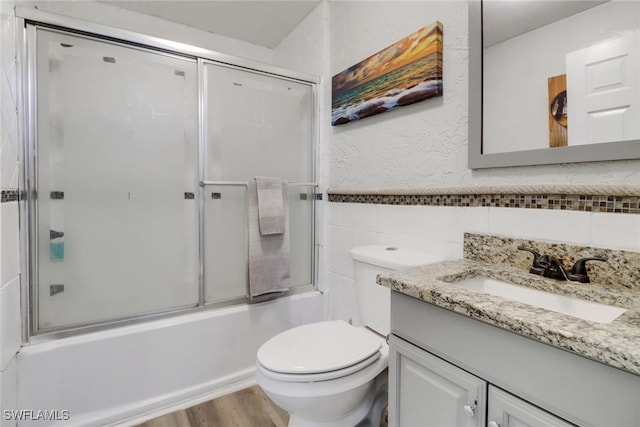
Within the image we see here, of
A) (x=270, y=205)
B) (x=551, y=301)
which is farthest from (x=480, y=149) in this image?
(x=270, y=205)

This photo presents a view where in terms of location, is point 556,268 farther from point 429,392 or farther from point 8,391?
point 8,391

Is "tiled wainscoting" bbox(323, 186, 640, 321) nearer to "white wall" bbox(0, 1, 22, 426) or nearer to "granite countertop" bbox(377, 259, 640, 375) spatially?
"granite countertop" bbox(377, 259, 640, 375)

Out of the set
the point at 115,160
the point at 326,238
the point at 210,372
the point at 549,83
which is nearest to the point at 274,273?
the point at 326,238

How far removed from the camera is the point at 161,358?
5.00ft

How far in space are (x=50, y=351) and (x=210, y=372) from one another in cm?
71

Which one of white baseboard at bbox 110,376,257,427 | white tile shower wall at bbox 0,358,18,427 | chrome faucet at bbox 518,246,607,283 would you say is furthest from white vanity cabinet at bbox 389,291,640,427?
white tile shower wall at bbox 0,358,18,427

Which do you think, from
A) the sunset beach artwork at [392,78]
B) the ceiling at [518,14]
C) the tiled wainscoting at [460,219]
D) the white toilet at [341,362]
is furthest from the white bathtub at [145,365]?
the ceiling at [518,14]

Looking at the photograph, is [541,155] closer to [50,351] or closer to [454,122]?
[454,122]

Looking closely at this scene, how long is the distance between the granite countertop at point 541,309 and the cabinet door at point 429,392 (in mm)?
168

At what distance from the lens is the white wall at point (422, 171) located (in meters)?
0.94

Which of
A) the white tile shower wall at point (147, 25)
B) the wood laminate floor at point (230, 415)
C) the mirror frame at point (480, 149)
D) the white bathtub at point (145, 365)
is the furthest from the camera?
the white tile shower wall at point (147, 25)

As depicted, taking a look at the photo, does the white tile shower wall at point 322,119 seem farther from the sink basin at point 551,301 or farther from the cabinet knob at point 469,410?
the cabinet knob at point 469,410

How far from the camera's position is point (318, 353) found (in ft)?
3.59

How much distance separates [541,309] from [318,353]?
0.71m
